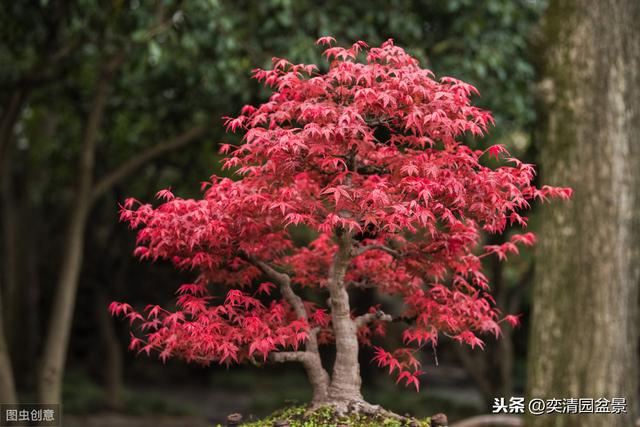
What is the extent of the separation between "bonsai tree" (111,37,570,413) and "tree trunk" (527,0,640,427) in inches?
28.7

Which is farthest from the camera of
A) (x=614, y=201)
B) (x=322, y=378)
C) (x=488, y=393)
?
(x=488, y=393)

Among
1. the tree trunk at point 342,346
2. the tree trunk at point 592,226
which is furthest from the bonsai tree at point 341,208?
the tree trunk at point 592,226

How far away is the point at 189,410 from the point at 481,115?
770cm

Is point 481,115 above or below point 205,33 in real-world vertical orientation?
below

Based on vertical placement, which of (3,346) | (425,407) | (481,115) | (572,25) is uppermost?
(572,25)

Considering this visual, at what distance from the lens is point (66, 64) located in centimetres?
720

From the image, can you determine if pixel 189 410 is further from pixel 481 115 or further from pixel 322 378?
pixel 481 115

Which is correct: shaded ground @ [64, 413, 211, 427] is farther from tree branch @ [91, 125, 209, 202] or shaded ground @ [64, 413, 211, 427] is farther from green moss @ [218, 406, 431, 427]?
green moss @ [218, 406, 431, 427]

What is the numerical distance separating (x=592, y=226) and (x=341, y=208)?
1.66m

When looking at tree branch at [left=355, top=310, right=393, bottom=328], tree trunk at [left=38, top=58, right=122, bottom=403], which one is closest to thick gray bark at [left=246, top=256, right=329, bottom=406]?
tree branch at [left=355, top=310, right=393, bottom=328]

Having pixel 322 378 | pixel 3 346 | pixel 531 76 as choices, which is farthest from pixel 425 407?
pixel 322 378

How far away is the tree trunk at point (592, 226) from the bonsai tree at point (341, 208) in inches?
28.7

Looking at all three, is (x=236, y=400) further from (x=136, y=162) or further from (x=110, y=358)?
(x=136, y=162)

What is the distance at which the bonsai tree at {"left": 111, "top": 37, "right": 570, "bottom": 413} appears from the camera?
270 cm
